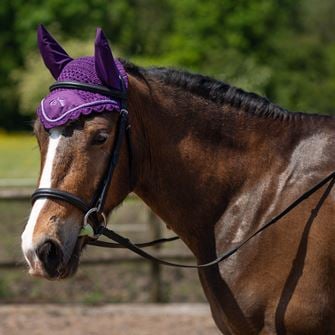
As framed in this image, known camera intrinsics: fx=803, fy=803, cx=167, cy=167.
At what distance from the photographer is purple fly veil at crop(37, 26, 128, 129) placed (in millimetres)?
3164

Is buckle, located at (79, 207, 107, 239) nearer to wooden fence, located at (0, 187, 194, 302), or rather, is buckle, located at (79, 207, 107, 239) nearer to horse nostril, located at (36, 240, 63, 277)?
horse nostril, located at (36, 240, 63, 277)

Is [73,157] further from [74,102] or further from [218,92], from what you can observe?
[218,92]

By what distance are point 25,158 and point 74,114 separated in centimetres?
2217

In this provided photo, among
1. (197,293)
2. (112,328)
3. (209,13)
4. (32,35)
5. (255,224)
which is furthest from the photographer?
(32,35)

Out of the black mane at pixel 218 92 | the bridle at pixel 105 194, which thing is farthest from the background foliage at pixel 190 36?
the bridle at pixel 105 194

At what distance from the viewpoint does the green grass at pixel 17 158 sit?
738 inches

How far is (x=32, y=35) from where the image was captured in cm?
4788

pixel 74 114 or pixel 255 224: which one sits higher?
pixel 74 114

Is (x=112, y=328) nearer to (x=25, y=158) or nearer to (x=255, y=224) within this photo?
(x=255, y=224)

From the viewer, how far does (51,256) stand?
3070 millimetres

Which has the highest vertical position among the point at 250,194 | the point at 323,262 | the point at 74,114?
the point at 74,114

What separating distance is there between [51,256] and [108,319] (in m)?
4.58

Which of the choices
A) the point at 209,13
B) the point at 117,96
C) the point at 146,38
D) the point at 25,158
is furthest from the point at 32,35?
the point at 117,96

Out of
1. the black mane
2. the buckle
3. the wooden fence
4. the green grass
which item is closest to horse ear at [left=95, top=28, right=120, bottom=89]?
the black mane
